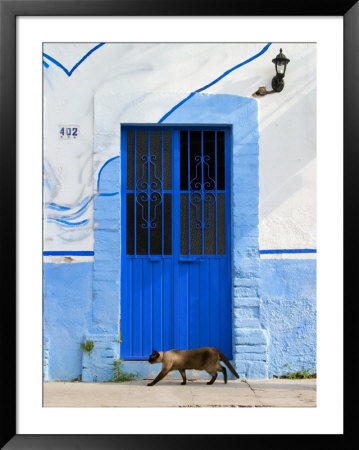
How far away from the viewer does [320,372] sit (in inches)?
152

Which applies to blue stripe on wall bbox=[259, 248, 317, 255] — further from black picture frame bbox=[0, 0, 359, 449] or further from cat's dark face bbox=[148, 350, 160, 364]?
black picture frame bbox=[0, 0, 359, 449]

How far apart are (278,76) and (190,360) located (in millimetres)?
2948

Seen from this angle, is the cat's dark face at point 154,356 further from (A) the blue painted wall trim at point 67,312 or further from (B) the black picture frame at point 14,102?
(B) the black picture frame at point 14,102

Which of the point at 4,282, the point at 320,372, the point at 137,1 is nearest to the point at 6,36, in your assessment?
the point at 137,1

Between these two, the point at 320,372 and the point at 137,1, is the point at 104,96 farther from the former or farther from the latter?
the point at 320,372

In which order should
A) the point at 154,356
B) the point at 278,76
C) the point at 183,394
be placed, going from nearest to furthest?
the point at 183,394
the point at 154,356
the point at 278,76

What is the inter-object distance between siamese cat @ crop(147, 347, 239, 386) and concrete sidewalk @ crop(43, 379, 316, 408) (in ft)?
0.52

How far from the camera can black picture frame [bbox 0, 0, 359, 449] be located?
11.4 feet

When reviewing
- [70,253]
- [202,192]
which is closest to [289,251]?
[202,192]

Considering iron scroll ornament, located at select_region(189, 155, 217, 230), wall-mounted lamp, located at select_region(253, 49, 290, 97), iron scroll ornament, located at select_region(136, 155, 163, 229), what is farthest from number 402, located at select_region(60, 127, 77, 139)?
wall-mounted lamp, located at select_region(253, 49, 290, 97)

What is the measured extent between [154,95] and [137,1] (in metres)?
2.55

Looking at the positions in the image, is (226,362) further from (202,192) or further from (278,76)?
(278,76)

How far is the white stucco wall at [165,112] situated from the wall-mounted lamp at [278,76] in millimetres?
60

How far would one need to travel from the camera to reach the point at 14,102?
3535 millimetres
